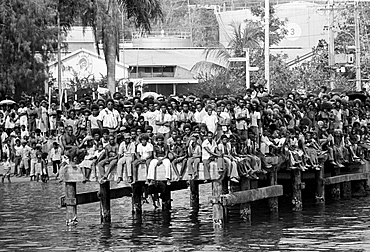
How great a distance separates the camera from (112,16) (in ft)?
155

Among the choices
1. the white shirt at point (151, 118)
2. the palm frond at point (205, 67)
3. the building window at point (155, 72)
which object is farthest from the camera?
the building window at point (155, 72)

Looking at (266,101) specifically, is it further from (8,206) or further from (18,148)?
(18,148)

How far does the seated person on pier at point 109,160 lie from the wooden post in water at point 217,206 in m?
2.62

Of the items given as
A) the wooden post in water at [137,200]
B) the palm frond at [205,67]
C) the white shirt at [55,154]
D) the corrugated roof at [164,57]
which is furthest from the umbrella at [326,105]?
the corrugated roof at [164,57]

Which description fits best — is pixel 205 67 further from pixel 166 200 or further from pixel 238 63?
pixel 166 200

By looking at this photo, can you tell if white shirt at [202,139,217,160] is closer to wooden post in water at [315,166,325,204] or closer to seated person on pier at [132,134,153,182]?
seated person on pier at [132,134,153,182]

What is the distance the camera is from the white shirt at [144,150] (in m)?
25.6

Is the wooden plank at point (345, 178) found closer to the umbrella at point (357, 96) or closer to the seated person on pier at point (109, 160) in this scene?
the umbrella at point (357, 96)

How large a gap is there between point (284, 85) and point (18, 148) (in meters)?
30.5

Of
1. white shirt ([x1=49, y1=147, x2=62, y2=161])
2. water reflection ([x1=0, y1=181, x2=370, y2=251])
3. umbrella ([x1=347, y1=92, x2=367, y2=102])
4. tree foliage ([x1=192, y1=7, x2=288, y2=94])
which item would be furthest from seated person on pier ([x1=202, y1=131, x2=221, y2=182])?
tree foliage ([x1=192, y1=7, x2=288, y2=94])

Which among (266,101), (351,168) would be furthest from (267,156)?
(351,168)

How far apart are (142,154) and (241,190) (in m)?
3.34

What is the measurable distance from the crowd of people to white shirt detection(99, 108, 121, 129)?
0.09ft

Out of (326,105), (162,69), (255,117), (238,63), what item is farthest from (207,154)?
(162,69)
